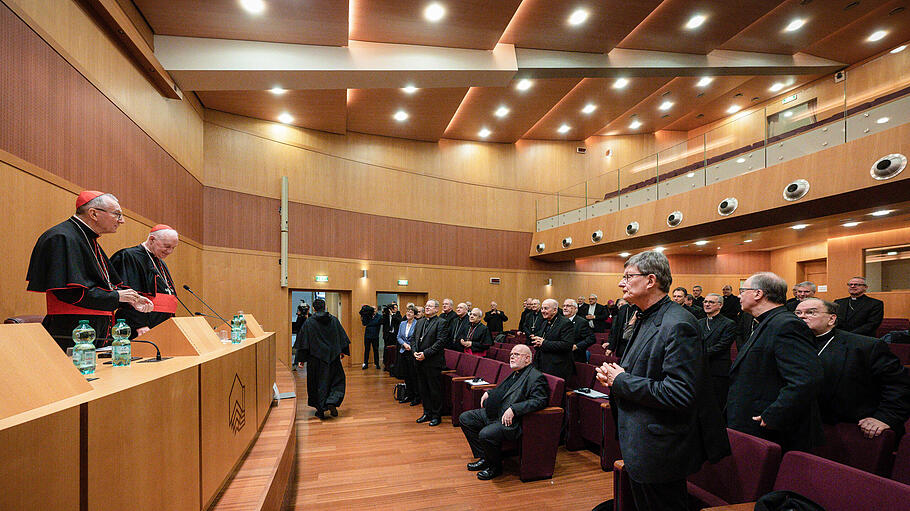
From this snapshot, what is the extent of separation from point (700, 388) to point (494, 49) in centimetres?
723

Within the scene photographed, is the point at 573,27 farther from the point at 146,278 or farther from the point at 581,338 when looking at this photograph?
the point at 146,278

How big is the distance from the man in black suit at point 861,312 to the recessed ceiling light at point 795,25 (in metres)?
5.75

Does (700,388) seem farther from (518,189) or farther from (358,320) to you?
(518,189)

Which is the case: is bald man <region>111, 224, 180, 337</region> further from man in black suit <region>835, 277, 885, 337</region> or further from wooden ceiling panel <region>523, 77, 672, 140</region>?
wooden ceiling panel <region>523, 77, 672, 140</region>

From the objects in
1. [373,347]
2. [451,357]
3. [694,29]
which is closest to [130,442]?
[451,357]

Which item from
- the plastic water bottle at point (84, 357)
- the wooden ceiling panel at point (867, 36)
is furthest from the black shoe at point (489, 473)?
the wooden ceiling panel at point (867, 36)

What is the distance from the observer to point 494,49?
794 centimetres

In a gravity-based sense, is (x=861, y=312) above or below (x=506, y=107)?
below

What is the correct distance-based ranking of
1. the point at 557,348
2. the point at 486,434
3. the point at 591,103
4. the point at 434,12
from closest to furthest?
the point at 486,434 < the point at 557,348 < the point at 434,12 < the point at 591,103

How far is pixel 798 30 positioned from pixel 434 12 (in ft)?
23.5

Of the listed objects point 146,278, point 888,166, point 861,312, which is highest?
point 888,166

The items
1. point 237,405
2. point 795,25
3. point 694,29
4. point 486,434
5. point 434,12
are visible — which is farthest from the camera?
point 795,25

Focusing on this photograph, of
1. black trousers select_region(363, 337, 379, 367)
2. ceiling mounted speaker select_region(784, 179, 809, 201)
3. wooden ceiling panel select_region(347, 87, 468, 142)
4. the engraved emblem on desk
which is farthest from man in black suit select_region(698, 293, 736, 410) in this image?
black trousers select_region(363, 337, 379, 367)

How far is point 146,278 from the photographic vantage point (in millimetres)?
3266
